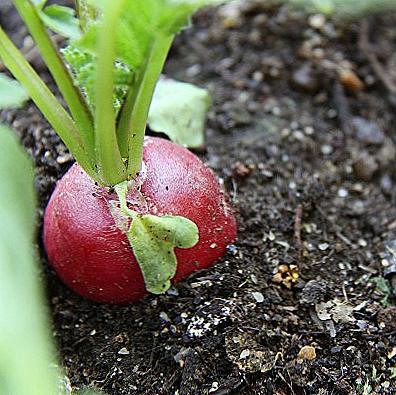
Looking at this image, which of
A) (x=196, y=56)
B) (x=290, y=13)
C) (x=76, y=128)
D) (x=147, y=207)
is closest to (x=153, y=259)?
(x=147, y=207)

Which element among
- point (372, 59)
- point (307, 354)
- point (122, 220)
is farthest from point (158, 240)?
point (372, 59)

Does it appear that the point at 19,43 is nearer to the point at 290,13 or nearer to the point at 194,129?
the point at 194,129

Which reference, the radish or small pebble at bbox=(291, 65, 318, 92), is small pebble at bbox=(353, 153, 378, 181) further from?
the radish

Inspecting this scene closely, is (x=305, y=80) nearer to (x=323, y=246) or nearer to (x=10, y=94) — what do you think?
(x=323, y=246)

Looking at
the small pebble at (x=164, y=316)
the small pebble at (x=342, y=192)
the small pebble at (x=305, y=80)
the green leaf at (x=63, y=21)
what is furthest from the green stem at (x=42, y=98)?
the small pebble at (x=305, y=80)

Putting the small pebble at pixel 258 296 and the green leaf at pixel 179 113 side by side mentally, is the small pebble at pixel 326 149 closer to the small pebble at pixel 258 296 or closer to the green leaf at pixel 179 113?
the green leaf at pixel 179 113

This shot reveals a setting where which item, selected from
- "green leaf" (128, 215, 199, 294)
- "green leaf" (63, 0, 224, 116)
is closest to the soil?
"green leaf" (128, 215, 199, 294)
